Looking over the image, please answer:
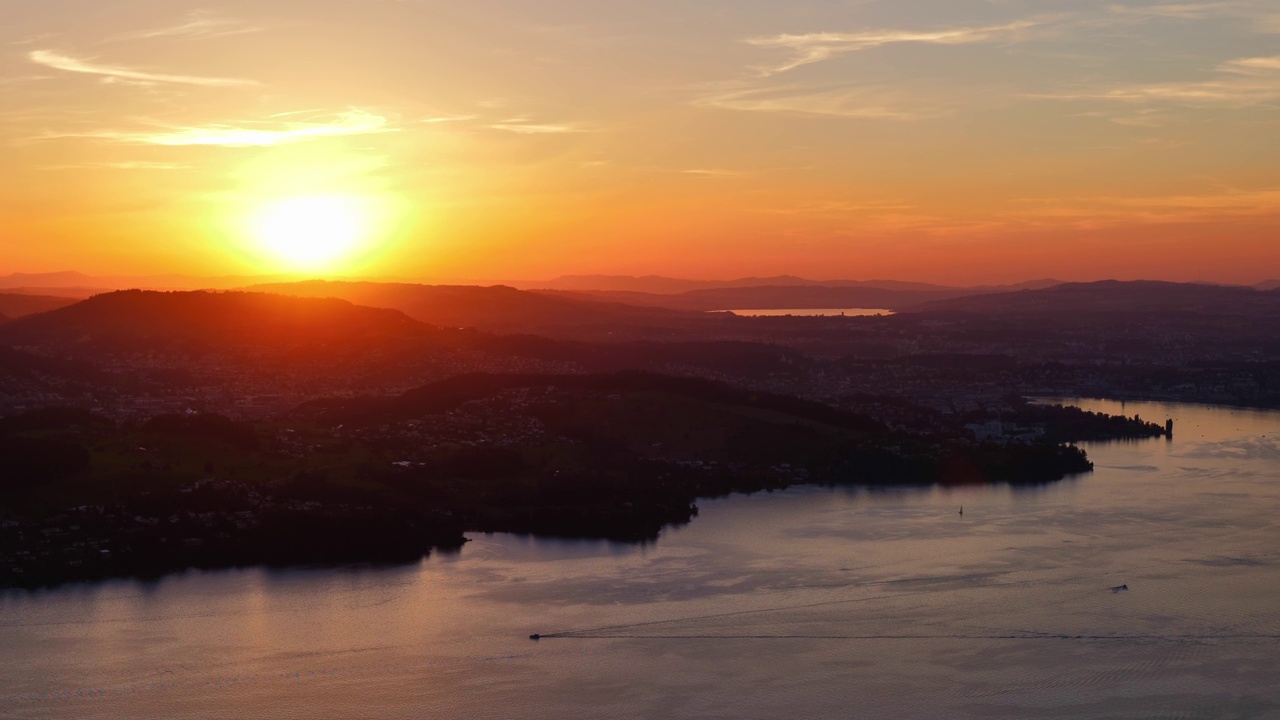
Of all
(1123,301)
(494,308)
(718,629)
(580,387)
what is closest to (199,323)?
(580,387)

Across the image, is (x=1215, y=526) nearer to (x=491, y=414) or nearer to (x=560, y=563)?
(x=560, y=563)

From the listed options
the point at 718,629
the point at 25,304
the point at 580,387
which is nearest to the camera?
the point at 718,629

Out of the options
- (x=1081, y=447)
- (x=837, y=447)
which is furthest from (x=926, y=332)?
(x=837, y=447)

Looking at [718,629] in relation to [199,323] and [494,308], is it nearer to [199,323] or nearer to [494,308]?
[199,323]

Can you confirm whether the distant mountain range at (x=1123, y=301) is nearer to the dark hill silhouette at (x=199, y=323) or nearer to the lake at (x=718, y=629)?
the dark hill silhouette at (x=199, y=323)

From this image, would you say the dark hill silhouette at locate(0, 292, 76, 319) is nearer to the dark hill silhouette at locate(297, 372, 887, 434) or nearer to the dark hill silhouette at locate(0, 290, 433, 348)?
the dark hill silhouette at locate(0, 290, 433, 348)

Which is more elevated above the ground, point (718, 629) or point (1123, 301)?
point (1123, 301)
